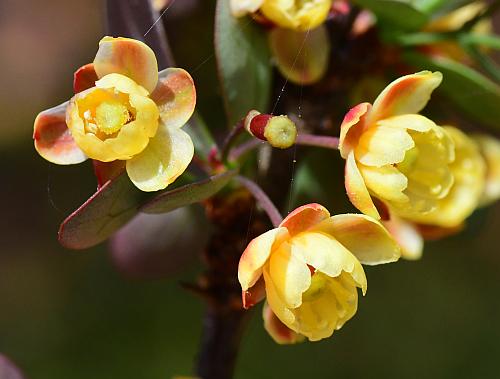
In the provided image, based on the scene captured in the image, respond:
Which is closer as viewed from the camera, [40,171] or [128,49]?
[128,49]

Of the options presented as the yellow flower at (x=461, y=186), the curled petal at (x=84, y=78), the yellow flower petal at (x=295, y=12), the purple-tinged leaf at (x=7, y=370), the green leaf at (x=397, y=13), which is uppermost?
the curled petal at (x=84, y=78)

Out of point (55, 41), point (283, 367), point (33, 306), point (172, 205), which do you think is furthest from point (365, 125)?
point (55, 41)

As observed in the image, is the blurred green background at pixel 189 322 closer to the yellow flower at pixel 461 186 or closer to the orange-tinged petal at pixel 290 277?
the yellow flower at pixel 461 186

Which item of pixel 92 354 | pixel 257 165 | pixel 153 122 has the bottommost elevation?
pixel 92 354

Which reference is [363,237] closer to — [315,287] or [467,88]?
[315,287]

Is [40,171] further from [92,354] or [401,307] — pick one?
[401,307]

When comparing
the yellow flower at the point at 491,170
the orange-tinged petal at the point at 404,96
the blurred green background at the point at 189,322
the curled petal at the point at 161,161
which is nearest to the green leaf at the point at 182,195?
the curled petal at the point at 161,161

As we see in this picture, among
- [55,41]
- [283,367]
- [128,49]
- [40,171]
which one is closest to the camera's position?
[128,49]
